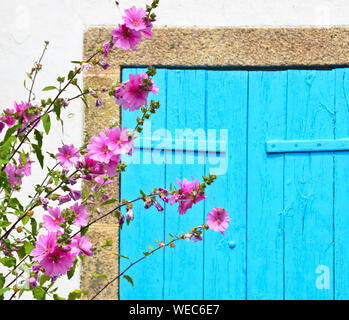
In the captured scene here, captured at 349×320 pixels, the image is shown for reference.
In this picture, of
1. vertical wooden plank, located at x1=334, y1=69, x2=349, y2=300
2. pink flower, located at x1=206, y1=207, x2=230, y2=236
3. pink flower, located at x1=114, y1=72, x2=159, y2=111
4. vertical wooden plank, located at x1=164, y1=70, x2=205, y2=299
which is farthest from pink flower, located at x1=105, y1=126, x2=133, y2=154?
vertical wooden plank, located at x1=334, y1=69, x2=349, y2=300

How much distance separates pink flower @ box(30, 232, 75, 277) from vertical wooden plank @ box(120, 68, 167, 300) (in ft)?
5.47

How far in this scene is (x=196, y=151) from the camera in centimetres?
315

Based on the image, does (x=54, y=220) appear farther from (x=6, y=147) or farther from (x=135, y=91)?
(x=135, y=91)

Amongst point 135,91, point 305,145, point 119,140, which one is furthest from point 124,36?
point 305,145

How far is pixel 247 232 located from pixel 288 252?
26 centimetres

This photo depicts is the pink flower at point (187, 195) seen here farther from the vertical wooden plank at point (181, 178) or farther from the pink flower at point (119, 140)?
the vertical wooden plank at point (181, 178)

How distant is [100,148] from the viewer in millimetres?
1531

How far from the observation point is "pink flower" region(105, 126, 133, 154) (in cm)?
147

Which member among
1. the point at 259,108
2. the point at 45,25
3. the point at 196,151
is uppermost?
the point at 45,25

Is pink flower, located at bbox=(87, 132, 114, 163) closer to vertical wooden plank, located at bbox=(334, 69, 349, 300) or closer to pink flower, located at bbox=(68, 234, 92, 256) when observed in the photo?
pink flower, located at bbox=(68, 234, 92, 256)

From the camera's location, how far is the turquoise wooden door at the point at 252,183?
122 inches

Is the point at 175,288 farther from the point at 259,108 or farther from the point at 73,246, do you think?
the point at 73,246

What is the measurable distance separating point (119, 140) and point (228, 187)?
66.9 inches

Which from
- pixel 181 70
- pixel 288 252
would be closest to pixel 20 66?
pixel 181 70
